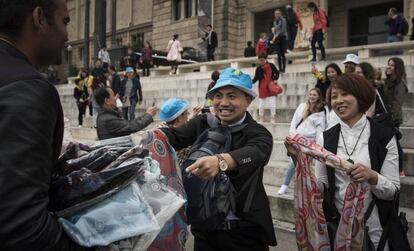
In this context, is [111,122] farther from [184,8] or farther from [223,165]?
[184,8]

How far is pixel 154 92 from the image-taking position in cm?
1563

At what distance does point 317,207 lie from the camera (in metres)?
2.54

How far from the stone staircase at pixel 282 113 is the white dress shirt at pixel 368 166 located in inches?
71.6

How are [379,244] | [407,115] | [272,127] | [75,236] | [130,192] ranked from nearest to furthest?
1. [75,236]
2. [130,192]
3. [379,244]
4. [407,115]
5. [272,127]

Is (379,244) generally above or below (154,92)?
below

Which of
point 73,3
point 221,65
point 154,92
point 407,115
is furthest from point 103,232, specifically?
point 73,3

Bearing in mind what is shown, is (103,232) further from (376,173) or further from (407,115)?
(407,115)

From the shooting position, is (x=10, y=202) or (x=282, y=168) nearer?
(x=10, y=202)

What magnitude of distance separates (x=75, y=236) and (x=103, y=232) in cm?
8

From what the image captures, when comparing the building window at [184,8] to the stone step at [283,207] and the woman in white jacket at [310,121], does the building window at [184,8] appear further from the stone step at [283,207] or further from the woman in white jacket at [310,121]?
the stone step at [283,207]

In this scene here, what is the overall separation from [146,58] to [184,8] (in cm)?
1337

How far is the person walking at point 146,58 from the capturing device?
19.5 m

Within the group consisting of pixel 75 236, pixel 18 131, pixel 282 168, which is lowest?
pixel 282 168

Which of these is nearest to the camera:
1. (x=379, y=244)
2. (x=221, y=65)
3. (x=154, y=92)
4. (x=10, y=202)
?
(x=10, y=202)
